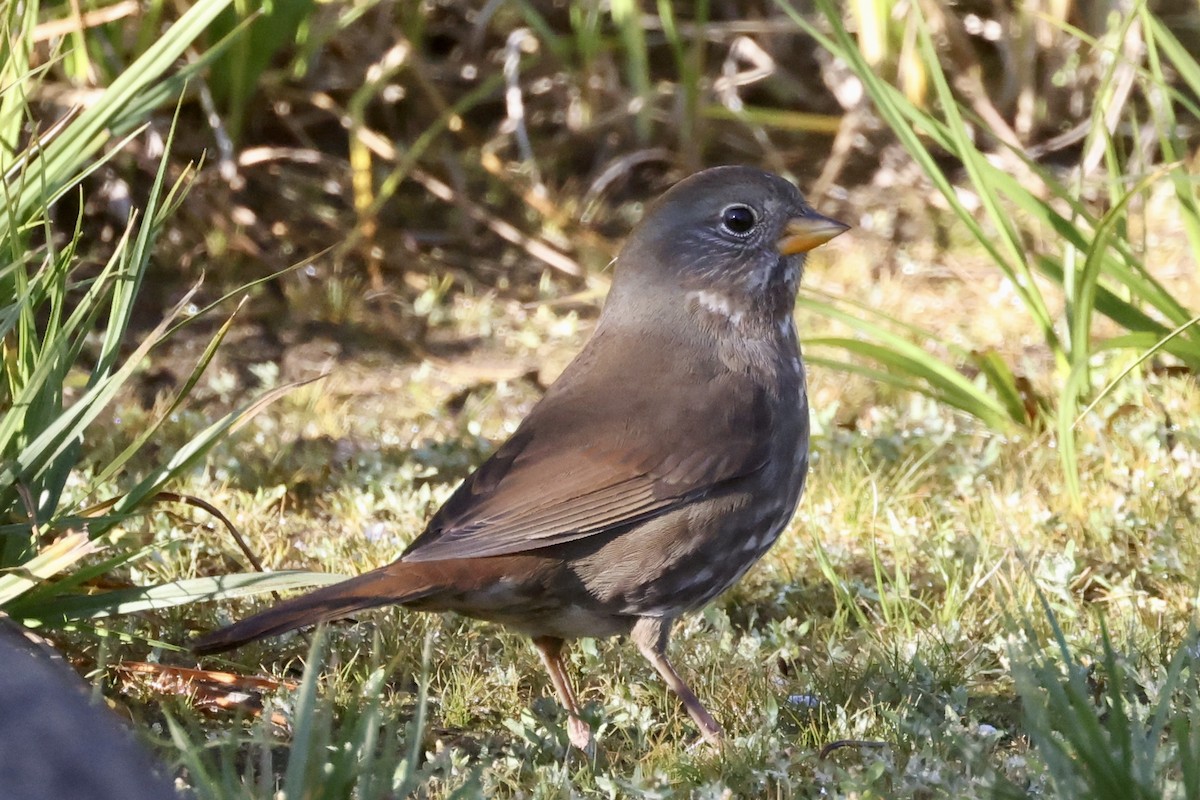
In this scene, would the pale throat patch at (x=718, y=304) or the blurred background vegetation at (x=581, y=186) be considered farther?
the blurred background vegetation at (x=581, y=186)

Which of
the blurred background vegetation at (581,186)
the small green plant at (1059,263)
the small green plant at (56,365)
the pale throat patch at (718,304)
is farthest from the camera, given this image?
the blurred background vegetation at (581,186)

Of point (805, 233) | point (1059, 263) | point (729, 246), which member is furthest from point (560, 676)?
point (1059, 263)

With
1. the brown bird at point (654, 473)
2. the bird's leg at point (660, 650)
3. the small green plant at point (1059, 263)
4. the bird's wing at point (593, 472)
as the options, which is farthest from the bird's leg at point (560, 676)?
the small green plant at point (1059, 263)

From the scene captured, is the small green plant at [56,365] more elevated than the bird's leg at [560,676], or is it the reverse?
the small green plant at [56,365]

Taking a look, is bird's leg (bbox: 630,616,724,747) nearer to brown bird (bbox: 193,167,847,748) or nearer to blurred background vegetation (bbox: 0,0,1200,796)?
brown bird (bbox: 193,167,847,748)

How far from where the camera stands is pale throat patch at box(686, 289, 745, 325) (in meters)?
3.69

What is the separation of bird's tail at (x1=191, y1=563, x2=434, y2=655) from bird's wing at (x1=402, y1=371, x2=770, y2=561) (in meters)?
0.11

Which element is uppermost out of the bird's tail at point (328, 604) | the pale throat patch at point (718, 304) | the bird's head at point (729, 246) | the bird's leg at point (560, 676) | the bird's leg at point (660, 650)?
the bird's head at point (729, 246)

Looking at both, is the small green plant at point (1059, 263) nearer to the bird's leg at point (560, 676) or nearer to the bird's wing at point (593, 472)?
the bird's wing at point (593, 472)

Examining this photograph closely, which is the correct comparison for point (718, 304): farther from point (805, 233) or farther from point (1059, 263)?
point (1059, 263)

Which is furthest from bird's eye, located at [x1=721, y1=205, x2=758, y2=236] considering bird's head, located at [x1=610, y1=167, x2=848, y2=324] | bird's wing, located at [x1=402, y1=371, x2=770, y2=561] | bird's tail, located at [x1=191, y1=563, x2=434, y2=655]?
bird's tail, located at [x1=191, y1=563, x2=434, y2=655]

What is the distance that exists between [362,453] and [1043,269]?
2191 mm

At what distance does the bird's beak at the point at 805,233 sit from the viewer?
372cm

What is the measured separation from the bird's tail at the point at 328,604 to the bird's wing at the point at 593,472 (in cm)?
11
